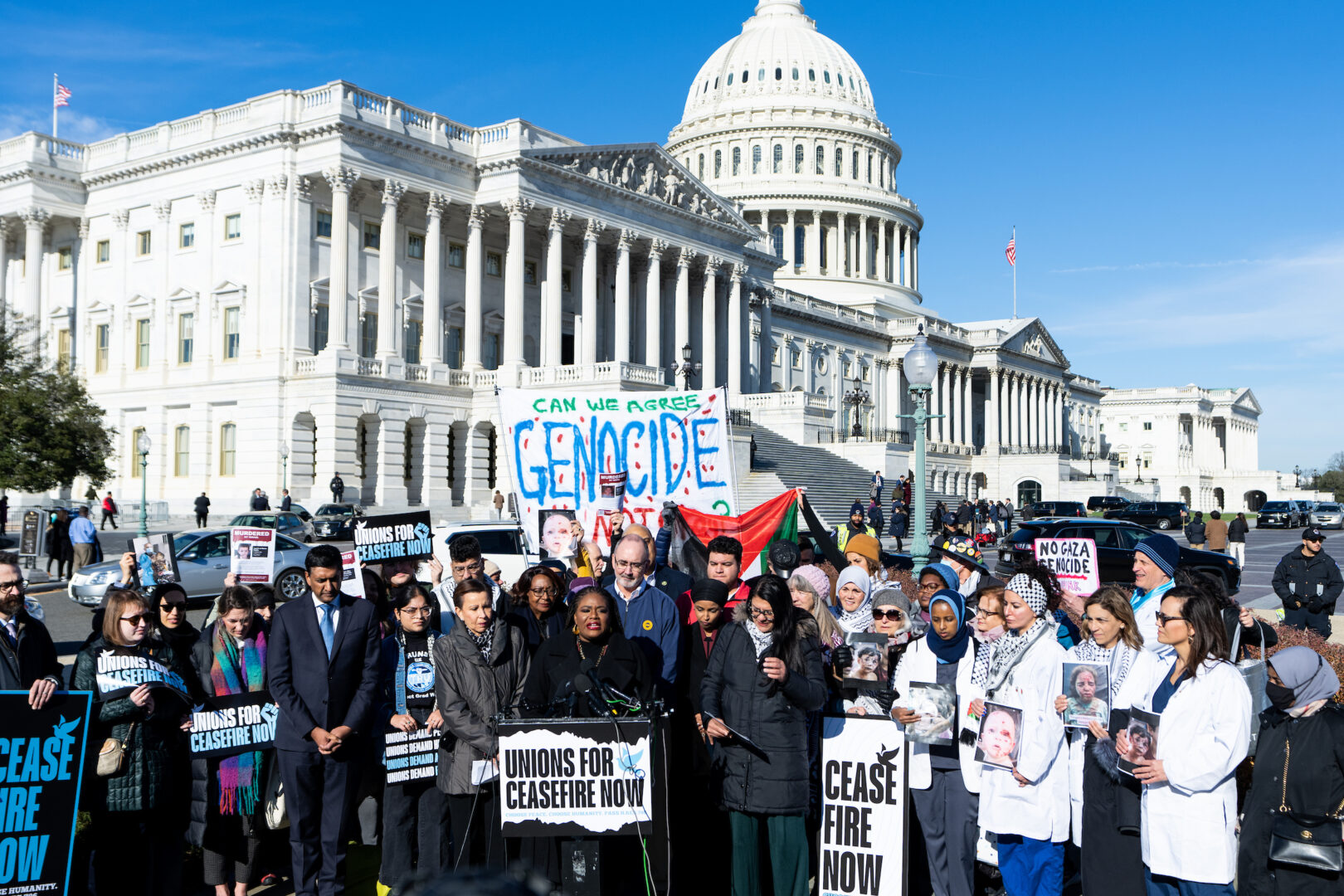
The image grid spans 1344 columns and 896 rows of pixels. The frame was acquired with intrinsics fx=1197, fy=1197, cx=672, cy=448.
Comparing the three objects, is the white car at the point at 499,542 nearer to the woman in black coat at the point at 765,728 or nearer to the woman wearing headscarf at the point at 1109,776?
the woman in black coat at the point at 765,728

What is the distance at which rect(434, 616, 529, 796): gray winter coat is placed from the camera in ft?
23.2

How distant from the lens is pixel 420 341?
167 feet

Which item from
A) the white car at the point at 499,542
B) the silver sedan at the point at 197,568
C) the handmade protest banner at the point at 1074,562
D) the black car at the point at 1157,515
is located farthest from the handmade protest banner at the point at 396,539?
the black car at the point at 1157,515

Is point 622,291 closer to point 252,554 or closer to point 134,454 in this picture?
point 134,454

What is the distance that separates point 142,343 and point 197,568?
108ft

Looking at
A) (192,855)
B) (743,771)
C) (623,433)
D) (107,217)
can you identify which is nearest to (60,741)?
(192,855)

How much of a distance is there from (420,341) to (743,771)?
150 feet

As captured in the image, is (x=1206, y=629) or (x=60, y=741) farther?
(x=60, y=741)

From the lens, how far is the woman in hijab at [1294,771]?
547 cm

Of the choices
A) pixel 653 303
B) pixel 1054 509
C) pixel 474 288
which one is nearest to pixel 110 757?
pixel 474 288

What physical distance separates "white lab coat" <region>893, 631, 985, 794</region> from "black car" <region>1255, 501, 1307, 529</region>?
71.5m

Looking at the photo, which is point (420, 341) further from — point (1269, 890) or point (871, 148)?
point (871, 148)

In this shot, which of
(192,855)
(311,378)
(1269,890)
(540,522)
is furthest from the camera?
(311,378)

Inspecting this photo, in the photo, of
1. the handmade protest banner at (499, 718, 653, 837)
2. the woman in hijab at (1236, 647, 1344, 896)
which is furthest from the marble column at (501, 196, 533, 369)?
the woman in hijab at (1236, 647, 1344, 896)
